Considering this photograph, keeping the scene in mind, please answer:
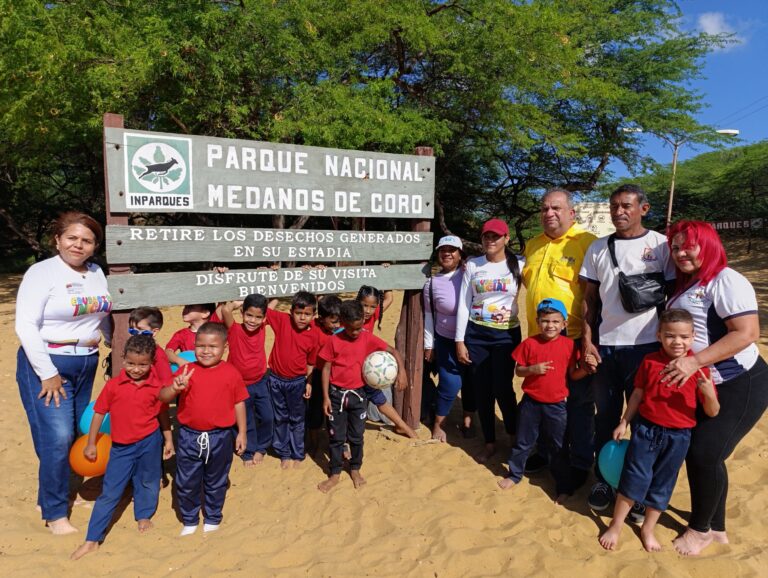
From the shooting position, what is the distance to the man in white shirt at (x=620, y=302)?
343 cm

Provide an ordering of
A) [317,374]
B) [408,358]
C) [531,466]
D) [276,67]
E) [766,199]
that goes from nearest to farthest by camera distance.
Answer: [531,466], [317,374], [408,358], [276,67], [766,199]

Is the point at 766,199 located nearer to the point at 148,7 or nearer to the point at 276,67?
the point at 276,67

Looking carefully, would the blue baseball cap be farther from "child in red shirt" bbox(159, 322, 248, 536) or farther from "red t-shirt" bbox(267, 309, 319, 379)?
"child in red shirt" bbox(159, 322, 248, 536)

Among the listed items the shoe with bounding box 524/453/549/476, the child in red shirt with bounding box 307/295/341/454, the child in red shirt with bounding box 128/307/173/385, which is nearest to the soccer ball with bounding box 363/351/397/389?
the child in red shirt with bounding box 307/295/341/454

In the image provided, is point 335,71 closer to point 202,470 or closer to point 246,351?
point 246,351

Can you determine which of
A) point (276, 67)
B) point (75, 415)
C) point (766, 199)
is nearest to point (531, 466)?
point (75, 415)

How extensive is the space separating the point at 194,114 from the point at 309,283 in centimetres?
703

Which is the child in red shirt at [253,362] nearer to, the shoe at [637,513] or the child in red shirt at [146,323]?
the child in red shirt at [146,323]

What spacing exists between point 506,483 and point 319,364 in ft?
5.91

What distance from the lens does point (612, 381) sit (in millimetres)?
3635

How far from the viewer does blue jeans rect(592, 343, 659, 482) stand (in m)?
3.47

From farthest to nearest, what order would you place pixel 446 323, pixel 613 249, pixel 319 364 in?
pixel 446 323
pixel 319 364
pixel 613 249

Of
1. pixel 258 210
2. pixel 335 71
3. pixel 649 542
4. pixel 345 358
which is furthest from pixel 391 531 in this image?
pixel 335 71

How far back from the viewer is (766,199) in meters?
22.4
